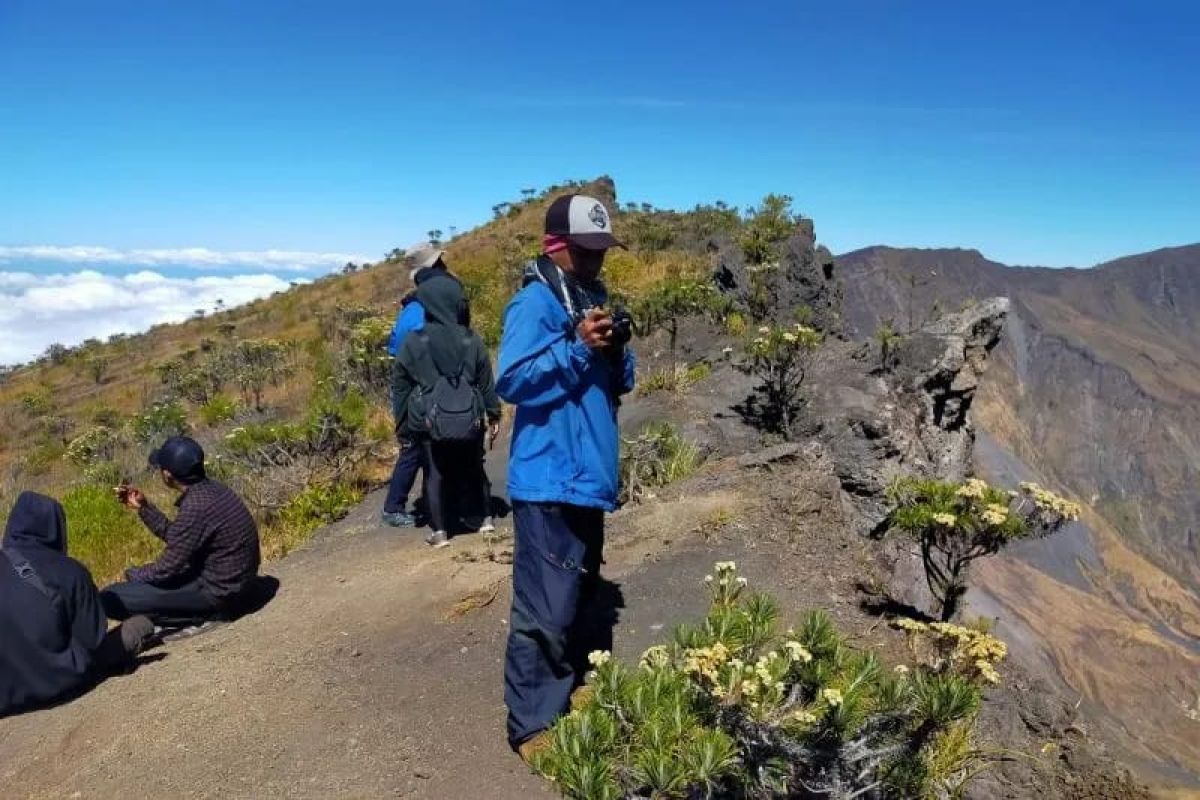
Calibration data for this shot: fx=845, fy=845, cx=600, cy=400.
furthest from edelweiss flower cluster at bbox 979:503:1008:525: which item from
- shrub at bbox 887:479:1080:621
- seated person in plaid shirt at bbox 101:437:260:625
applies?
seated person in plaid shirt at bbox 101:437:260:625

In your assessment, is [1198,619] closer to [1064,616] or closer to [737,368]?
[1064,616]

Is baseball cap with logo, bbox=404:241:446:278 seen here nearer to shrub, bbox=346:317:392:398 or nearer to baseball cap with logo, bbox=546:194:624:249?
baseball cap with logo, bbox=546:194:624:249

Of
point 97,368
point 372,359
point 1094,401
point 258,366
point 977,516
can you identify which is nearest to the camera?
point 977,516

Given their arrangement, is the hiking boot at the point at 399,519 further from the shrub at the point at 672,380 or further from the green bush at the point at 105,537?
the shrub at the point at 672,380

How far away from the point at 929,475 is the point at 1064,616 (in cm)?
3235

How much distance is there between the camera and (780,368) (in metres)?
9.59

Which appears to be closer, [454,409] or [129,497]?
[129,497]

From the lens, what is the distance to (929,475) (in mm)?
8961

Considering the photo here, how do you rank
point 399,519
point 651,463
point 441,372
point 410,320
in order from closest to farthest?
1. point 441,372
2. point 410,320
3. point 399,519
4. point 651,463

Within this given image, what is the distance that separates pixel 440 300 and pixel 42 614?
2.82 meters

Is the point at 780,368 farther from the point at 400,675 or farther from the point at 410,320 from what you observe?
the point at 400,675

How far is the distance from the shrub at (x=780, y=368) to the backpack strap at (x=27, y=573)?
22.9 ft

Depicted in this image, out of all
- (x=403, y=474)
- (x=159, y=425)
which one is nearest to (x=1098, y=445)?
(x=159, y=425)

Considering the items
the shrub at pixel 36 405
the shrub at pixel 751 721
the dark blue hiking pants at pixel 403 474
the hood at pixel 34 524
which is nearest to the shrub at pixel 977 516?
the shrub at pixel 751 721
